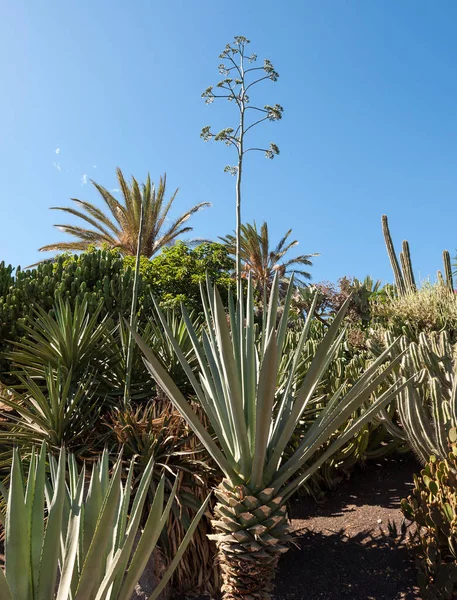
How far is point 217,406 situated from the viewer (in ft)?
8.29

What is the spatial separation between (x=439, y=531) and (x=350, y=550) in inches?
35.5

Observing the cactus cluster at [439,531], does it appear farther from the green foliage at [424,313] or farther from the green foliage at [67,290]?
the green foliage at [424,313]

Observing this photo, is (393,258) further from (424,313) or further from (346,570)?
(346,570)

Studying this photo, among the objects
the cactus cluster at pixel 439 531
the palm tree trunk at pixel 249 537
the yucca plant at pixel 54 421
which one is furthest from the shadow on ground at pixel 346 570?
the yucca plant at pixel 54 421

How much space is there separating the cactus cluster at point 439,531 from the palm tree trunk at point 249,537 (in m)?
1.39

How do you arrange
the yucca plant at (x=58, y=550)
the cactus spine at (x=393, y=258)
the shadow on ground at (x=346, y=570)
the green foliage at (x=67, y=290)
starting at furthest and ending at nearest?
1. the cactus spine at (x=393, y=258)
2. the green foliage at (x=67, y=290)
3. the shadow on ground at (x=346, y=570)
4. the yucca plant at (x=58, y=550)

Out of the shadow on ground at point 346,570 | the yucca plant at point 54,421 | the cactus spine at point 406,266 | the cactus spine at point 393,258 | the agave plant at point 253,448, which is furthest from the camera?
the cactus spine at point 406,266

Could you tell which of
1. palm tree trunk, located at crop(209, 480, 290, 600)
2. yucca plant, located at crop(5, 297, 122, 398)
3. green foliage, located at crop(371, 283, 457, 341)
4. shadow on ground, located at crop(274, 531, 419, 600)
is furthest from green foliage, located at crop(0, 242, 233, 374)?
green foliage, located at crop(371, 283, 457, 341)

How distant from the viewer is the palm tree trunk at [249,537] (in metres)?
2.27

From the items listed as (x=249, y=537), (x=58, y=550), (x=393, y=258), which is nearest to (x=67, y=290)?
(x=249, y=537)

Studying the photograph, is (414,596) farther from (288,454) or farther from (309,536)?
(288,454)

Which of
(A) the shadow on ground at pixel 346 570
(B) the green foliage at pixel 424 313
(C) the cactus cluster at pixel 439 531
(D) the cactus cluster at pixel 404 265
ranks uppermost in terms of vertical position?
(D) the cactus cluster at pixel 404 265

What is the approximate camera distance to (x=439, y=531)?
126 inches

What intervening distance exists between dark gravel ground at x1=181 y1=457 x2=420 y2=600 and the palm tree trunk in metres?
1.26
